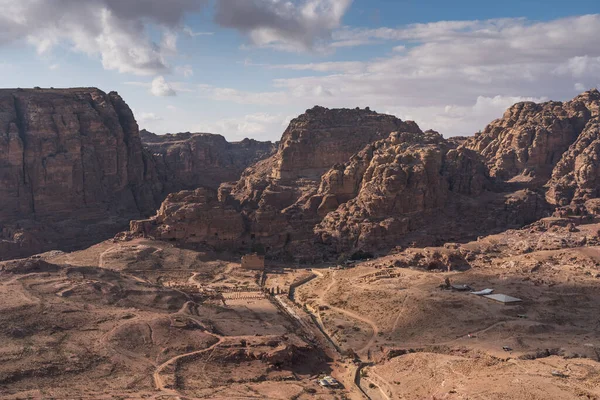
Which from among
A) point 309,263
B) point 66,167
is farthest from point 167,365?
point 66,167

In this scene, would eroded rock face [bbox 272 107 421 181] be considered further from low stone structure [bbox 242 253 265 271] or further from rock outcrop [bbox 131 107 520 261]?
low stone structure [bbox 242 253 265 271]

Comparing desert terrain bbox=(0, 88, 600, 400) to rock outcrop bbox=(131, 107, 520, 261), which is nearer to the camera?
desert terrain bbox=(0, 88, 600, 400)

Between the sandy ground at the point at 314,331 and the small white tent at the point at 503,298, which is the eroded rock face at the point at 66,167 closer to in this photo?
the sandy ground at the point at 314,331

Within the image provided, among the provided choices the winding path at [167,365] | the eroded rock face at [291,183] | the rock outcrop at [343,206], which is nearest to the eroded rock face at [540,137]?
the rock outcrop at [343,206]

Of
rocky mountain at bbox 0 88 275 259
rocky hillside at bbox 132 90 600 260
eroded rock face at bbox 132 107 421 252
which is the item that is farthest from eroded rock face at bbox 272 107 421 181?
rocky mountain at bbox 0 88 275 259

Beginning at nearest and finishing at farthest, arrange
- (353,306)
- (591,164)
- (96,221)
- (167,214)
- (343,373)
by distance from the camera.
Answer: (343,373)
(353,306)
(167,214)
(591,164)
(96,221)

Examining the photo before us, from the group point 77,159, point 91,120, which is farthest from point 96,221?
point 91,120

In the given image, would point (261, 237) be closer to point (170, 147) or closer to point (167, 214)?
point (167, 214)
